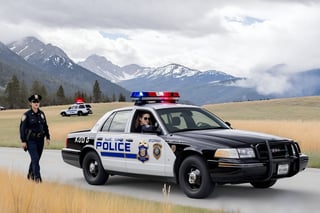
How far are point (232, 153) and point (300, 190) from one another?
2236 millimetres

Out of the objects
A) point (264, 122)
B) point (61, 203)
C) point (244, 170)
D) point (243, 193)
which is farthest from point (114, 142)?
point (264, 122)

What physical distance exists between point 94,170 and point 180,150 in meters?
2.70

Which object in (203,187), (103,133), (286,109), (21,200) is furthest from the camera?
(286,109)

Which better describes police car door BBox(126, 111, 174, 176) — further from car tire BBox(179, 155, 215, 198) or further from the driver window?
car tire BBox(179, 155, 215, 198)

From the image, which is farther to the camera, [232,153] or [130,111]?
[130,111]

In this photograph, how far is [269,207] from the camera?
9.20 meters

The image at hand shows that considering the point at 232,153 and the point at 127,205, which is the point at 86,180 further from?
the point at 127,205

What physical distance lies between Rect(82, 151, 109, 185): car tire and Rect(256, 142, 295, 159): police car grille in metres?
3.64

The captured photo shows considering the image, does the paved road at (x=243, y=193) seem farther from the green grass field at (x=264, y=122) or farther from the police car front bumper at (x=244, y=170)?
the green grass field at (x=264, y=122)

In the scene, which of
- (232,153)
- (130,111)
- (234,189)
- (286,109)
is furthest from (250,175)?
(286,109)

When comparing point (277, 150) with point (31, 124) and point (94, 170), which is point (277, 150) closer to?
point (94, 170)

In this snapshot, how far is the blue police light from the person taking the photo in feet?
39.1

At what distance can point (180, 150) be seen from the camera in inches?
406

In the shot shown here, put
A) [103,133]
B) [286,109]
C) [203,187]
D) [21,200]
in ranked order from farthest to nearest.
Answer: [286,109] < [103,133] < [203,187] < [21,200]
